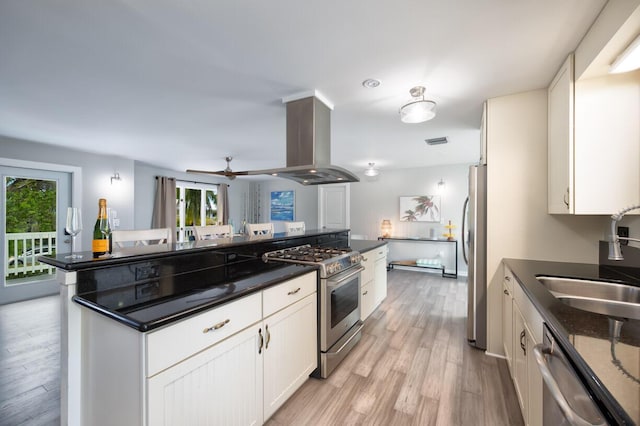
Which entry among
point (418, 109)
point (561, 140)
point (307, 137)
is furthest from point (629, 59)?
point (307, 137)

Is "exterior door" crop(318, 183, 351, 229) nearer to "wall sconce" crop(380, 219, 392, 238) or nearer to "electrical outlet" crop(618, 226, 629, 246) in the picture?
"wall sconce" crop(380, 219, 392, 238)

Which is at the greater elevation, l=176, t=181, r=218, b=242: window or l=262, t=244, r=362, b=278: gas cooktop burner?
l=176, t=181, r=218, b=242: window

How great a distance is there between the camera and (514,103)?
2311 millimetres

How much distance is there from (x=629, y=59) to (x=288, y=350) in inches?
96.2

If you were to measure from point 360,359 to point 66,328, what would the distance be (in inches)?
80.7

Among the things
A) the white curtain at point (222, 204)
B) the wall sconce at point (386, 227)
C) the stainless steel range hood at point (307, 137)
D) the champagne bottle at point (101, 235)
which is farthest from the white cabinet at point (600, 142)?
the white curtain at point (222, 204)

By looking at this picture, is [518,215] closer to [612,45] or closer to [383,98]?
[612,45]

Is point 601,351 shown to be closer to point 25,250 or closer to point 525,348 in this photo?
point 525,348

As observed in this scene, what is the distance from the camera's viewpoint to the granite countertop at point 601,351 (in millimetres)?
619

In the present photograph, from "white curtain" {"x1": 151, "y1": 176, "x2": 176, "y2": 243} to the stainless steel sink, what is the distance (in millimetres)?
6406

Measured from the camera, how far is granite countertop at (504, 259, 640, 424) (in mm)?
619

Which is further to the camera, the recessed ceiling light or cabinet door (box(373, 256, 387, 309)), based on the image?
cabinet door (box(373, 256, 387, 309))

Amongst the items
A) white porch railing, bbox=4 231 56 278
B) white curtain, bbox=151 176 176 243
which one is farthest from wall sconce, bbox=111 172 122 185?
white porch railing, bbox=4 231 56 278

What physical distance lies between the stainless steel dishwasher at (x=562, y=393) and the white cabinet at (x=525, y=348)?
0.50ft
